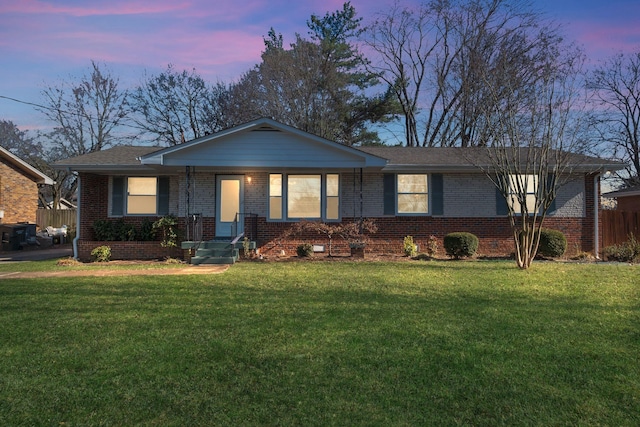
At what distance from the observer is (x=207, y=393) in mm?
3107

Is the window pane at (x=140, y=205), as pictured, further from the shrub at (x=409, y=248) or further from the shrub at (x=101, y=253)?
the shrub at (x=409, y=248)

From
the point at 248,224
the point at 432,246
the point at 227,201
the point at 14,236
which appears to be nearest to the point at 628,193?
the point at 432,246

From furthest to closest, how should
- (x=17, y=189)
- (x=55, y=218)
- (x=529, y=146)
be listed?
(x=55, y=218)
(x=17, y=189)
(x=529, y=146)

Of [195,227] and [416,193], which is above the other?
[416,193]

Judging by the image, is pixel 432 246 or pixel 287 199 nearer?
pixel 432 246

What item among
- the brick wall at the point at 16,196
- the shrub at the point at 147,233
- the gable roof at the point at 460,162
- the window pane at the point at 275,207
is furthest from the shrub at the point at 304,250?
the brick wall at the point at 16,196

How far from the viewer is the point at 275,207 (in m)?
13.3

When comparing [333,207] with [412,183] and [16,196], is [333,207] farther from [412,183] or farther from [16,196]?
[16,196]

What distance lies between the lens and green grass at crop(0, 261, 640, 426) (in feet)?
9.36

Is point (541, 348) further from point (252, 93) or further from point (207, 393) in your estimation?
point (252, 93)

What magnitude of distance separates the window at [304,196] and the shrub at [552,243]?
20.5 feet

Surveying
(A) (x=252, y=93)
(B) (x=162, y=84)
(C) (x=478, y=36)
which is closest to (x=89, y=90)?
(B) (x=162, y=84)

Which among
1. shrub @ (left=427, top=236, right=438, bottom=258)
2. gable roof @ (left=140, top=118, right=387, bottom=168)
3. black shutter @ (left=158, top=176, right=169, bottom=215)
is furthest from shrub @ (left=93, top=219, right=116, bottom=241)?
shrub @ (left=427, top=236, right=438, bottom=258)

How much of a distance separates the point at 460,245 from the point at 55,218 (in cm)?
2199
